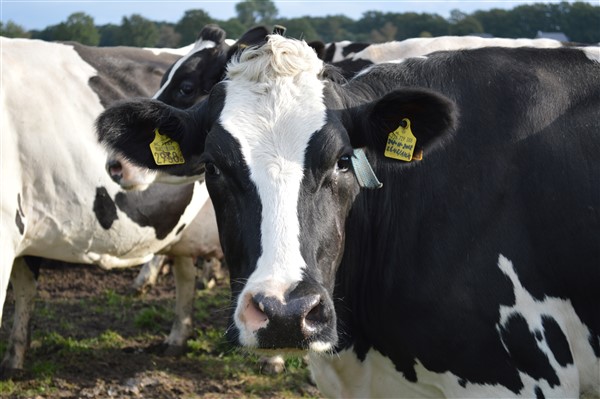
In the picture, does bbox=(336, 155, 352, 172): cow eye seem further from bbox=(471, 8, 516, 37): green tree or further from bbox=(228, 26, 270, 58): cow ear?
bbox=(471, 8, 516, 37): green tree

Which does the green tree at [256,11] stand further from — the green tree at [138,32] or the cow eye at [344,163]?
the cow eye at [344,163]

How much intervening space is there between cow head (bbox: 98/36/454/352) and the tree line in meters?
7.25

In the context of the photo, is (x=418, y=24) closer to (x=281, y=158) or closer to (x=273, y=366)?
(x=273, y=366)

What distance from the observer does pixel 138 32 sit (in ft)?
65.7

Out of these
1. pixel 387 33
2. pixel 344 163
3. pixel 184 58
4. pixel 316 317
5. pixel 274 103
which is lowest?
pixel 387 33

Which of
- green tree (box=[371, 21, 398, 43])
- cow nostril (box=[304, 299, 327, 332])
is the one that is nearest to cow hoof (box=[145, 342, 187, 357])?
cow nostril (box=[304, 299, 327, 332])

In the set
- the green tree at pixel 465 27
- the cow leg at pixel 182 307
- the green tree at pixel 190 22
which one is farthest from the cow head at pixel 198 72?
the green tree at pixel 465 27

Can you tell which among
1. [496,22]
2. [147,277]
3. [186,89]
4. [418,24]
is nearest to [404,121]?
[186,89]

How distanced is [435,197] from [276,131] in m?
0.89

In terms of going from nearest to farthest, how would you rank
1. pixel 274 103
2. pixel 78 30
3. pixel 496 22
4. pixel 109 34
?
pixel 274 103 → pixel 78 30 → pixel 109 34 → pixel 496 22

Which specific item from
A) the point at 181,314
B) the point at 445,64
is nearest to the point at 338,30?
the point at 181,314

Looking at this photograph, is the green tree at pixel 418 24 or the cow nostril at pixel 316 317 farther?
the green tree at pixel 418 24

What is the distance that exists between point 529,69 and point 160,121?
188 cm

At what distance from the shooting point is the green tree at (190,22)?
22125mm
